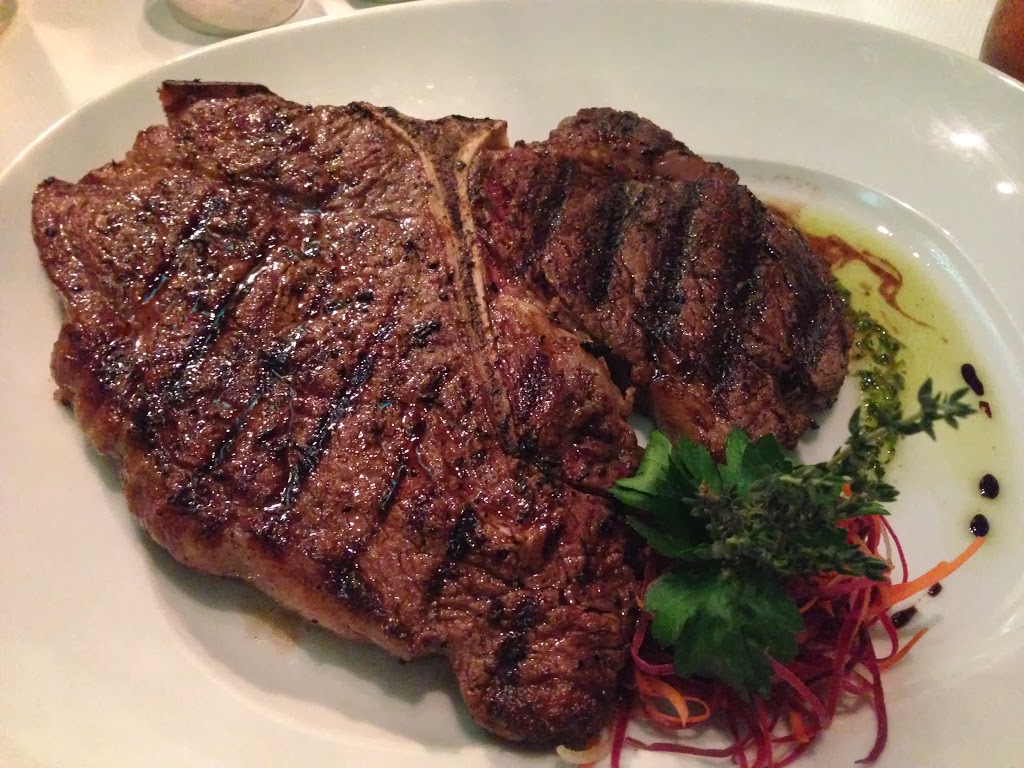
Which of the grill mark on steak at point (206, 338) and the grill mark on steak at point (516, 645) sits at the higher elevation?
the grill mark on steak at point (206, 338)

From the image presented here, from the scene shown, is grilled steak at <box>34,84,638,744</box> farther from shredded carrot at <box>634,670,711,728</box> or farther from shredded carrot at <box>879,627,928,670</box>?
shredded carrot at <box>879,627,928,670</box>

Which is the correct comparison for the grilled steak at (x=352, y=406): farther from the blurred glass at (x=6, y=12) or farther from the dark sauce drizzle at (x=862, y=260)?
the blurred glass at (x=6, y=12)

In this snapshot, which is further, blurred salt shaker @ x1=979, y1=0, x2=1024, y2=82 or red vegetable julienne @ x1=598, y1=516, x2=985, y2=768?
blurred salt shaker @ x1=979, y1=0, x2=1024, y2=82

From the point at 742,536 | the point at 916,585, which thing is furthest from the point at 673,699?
the point at 916,585

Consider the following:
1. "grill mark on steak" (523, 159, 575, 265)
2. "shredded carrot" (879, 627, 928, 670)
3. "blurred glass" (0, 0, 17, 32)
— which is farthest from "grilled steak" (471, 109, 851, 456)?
"blurred glass" (0, 0, 17, 32)

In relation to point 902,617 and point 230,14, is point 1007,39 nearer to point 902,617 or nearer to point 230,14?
point 902,617

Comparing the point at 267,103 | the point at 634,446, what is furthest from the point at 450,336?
the point at 267,103

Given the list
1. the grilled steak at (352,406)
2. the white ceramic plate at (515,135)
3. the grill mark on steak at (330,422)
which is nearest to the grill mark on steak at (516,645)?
the grilled steak at (352,406)
